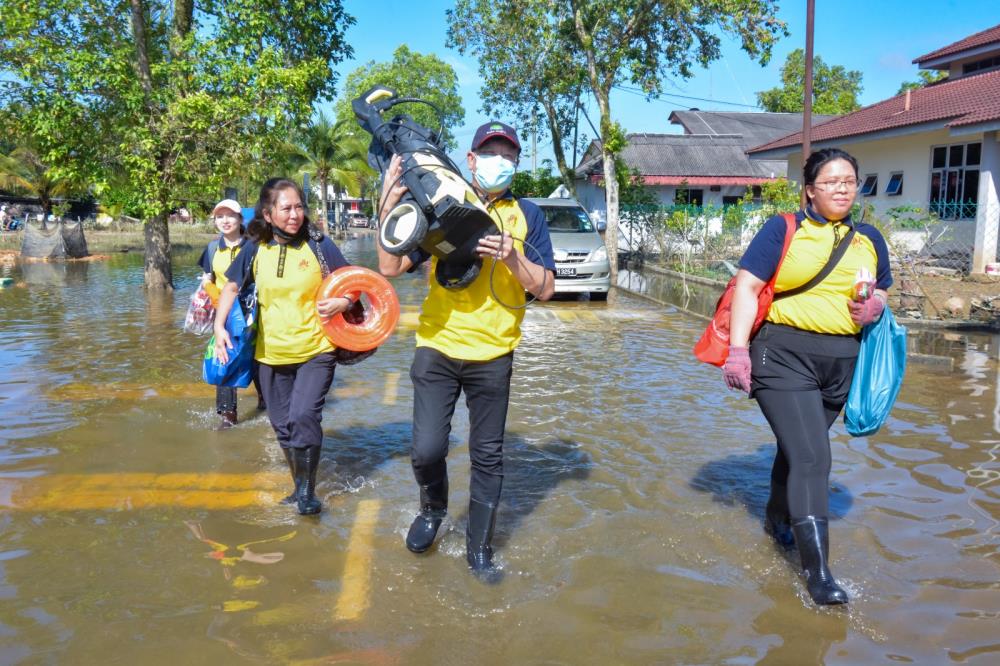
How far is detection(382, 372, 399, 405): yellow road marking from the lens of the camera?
739 centimetres

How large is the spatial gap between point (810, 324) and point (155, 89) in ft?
45.6

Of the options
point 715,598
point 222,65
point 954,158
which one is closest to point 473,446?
point 715,598

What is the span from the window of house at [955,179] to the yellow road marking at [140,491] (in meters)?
17.8

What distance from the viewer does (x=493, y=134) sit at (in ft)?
12.2

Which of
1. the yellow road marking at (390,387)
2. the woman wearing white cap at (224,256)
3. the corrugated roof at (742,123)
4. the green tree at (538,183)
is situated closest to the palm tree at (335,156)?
the green tree at (538,183)

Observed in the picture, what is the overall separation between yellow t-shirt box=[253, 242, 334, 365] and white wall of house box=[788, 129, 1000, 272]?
1338 centimetres

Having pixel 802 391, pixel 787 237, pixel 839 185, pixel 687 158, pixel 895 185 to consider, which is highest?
pixel 687 158

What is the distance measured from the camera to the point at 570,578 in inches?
152

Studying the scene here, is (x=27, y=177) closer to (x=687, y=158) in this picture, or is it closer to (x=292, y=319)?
(x=687, y=158)

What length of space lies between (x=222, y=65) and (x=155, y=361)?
6941mm

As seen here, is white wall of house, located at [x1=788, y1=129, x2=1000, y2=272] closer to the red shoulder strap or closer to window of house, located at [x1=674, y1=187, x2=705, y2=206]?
window of house, located at [x1=674, y1=187, x2=705, y2=206]

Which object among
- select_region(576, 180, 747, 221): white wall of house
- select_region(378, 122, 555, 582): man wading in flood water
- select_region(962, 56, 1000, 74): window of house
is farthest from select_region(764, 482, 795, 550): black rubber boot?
select_region(576, 180, 747, 221): white wall of house

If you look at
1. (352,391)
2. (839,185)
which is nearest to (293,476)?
(352,391)

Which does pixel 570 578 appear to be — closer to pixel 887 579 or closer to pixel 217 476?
pixel 887 579
